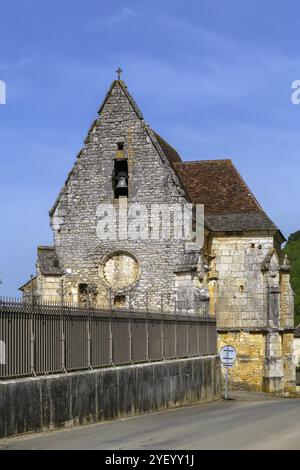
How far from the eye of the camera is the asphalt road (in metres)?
13.8

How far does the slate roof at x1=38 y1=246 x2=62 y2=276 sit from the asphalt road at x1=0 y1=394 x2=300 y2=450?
16.0 metres

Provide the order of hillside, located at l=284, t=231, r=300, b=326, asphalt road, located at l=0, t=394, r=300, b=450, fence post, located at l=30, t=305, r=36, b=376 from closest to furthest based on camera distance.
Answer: asphalt road, located at l=0, t=394, r=300, b=450 < fence post, located at l=30, t=305, r=36, b=376 < hillside, located at l=284, t=231, r=300, b=326

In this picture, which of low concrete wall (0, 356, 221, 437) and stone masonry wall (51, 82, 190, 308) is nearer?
low concrete wall (0, 356, 221, 437)

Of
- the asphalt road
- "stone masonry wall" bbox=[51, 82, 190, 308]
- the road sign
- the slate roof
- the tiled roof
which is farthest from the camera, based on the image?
the tiled roof

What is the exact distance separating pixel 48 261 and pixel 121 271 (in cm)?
296

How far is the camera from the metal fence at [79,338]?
16.5 meters

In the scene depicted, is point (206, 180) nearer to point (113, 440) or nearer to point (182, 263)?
point (182, 263)

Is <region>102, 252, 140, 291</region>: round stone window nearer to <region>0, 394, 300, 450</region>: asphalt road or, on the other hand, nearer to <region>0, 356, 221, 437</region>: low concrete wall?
<region>0, 356, 221, 437</region>: low concrete wall

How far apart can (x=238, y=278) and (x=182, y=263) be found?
5075 mm

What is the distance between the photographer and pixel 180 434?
1574cm

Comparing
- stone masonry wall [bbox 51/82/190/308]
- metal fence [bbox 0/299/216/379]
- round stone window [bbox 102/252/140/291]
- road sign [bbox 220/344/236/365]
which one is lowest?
road sign [bbox 220/344/236/365]

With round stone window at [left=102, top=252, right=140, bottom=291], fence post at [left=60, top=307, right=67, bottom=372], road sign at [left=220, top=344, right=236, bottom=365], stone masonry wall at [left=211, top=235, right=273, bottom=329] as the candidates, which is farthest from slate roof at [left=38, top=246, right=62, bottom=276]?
fence post at [left=60, top=307, right=67, bottom=372]

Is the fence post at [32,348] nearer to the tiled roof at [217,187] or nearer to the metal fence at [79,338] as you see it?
the metal fence at [79,338]
